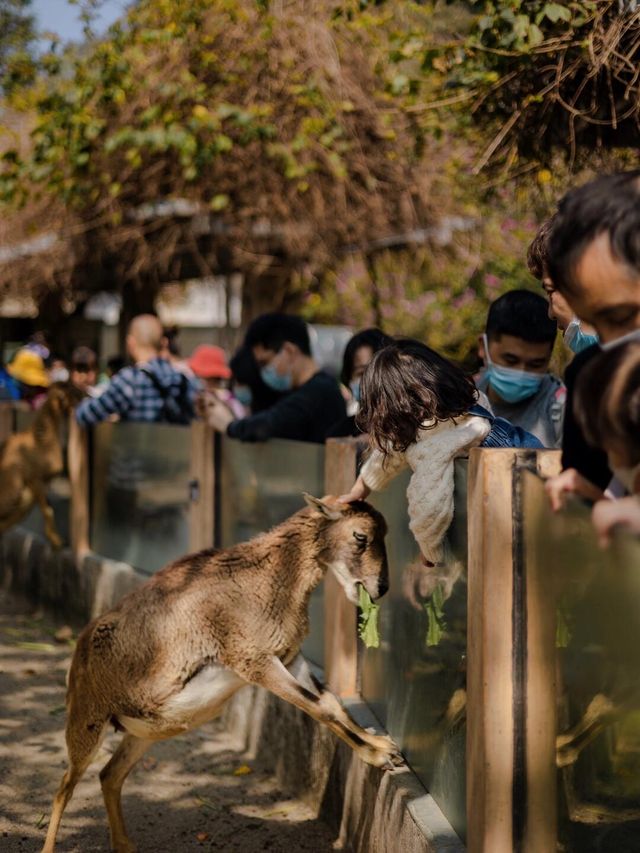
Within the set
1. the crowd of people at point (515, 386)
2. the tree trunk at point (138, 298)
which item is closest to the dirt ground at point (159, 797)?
the crowd of people at point (515, 386)

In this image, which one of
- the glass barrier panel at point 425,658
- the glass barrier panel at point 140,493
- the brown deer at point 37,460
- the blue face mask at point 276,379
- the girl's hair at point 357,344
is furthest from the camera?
the brown deer at point 37,460

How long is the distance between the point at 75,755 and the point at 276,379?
261cm

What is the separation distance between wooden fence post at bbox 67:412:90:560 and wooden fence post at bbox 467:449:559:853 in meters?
6.17

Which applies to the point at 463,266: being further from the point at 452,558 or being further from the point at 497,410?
the point at 452,558

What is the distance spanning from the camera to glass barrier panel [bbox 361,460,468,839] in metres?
3.54

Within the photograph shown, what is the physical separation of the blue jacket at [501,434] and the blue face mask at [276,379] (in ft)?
8.58

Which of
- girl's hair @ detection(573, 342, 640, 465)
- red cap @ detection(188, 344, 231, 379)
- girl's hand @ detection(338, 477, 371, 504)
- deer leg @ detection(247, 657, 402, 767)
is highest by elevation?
red cap @ detection(188, 344, 231, 379)

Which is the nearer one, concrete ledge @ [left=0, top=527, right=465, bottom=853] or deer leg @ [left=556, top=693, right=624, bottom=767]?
deer leg @ [left=556, top=693, right=624, bottom=767]

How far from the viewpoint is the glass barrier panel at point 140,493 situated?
7.48m

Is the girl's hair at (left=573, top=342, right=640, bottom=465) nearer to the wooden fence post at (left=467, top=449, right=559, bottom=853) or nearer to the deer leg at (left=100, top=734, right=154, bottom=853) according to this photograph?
the wooden fence post at (left=467, top=449, right=559, bottom=853)

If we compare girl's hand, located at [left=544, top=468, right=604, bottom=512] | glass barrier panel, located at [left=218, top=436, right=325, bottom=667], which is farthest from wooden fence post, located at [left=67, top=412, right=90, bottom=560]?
girl's hand, located at [left=544, top=468, right=604, bottom=512]

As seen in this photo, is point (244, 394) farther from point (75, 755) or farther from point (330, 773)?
point (75, 755)

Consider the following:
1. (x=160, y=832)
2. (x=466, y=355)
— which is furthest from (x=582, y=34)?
(x=466, y=355)

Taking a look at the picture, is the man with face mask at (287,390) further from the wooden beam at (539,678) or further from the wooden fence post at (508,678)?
the wooden beam at (539,678)
